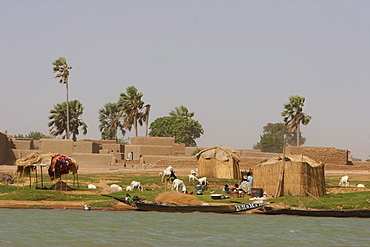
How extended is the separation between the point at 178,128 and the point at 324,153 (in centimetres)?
4301

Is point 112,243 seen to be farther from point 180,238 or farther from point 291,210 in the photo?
point 291,210

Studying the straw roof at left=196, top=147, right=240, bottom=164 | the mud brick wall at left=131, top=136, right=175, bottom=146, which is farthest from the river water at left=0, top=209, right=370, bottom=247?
the mud brick wall at left=131, top=136, right=175, bottom=146

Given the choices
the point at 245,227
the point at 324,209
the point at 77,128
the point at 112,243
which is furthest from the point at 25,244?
the point at 77,128

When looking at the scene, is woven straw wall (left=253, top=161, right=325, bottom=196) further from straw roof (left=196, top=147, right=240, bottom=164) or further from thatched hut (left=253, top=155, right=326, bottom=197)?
straw roof (left=196, top=147, right=240, bottom=164)

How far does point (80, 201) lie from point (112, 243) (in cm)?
935

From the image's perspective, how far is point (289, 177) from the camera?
85.6 ft

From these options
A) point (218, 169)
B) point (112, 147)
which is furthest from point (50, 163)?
point (112, 147)

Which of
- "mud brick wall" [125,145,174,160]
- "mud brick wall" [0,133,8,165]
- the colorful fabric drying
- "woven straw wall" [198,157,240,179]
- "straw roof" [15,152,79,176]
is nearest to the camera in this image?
the colorful fabric drying

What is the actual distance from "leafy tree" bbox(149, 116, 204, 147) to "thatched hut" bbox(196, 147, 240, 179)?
5728cm

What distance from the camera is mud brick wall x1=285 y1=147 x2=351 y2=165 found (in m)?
56.6

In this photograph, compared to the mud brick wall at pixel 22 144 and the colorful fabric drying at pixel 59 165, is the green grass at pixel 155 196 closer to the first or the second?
the colorful fabric drying at pixel 59 165

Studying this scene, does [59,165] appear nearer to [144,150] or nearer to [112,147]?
[144,150]

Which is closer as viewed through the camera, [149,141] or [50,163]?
[50,163]

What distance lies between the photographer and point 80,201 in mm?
26391
